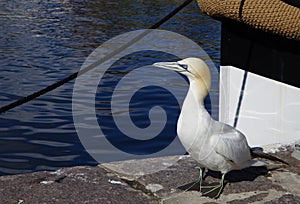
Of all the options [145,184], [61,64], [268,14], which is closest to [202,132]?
[145,184]

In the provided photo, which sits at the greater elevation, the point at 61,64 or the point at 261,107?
the point at 261,107

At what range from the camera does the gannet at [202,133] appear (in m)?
3.05

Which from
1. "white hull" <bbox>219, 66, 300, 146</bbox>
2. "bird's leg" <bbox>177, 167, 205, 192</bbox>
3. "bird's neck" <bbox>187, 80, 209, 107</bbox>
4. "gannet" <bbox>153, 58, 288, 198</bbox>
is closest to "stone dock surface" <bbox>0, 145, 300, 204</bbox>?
"bird's leg" <bbox>177, 167, 205, 192</bbox>

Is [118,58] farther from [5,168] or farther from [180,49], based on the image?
[5,168]

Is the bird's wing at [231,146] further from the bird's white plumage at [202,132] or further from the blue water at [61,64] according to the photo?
the blue water at [61,64]

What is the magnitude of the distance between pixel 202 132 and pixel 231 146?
193mm

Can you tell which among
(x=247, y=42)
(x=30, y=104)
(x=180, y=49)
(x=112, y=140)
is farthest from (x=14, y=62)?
(x=247, y=42)

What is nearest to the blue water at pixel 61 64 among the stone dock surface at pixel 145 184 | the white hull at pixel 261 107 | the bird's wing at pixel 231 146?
the white hull at pixel 261 107

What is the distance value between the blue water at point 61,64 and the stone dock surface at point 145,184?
2881mm

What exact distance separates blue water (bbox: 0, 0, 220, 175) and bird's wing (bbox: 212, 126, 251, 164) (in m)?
3.35

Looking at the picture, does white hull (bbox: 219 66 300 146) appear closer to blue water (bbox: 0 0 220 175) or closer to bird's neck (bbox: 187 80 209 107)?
bird's neck (bbox: 187 80 209 107)

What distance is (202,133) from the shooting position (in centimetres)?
304

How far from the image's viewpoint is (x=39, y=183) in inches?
125

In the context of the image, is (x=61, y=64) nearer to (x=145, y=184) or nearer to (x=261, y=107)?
(x=261, y=107)
